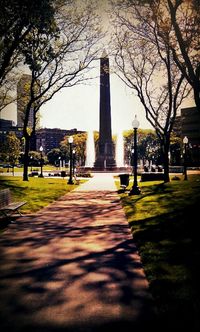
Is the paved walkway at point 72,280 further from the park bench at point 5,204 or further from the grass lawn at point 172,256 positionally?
the park bench at point 5,204

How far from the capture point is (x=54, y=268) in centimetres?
565

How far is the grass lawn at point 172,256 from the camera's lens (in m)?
3.83

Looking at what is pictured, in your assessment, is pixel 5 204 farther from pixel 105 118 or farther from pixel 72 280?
pixel 105 118

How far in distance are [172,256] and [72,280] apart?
209cm

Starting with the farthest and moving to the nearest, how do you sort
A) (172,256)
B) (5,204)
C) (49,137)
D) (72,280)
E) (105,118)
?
(49,137), (105,118), (5,204), (172,256), (72,280)

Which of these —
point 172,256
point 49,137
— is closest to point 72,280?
point 172,256

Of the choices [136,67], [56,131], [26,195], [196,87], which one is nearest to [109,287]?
[196,87]

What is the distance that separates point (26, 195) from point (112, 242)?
33.7 ft

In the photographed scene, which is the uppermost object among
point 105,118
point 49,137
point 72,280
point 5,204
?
point 49,137

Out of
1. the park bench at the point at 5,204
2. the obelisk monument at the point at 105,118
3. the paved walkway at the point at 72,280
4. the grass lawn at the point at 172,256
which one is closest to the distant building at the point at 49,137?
the obelisk monument at the point at 105,118

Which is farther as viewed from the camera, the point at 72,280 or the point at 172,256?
the point at 172,256

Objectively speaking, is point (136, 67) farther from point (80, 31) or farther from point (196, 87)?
point (196, 87)

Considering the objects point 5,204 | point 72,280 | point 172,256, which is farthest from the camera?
point 5,204

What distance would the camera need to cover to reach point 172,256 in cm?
609
